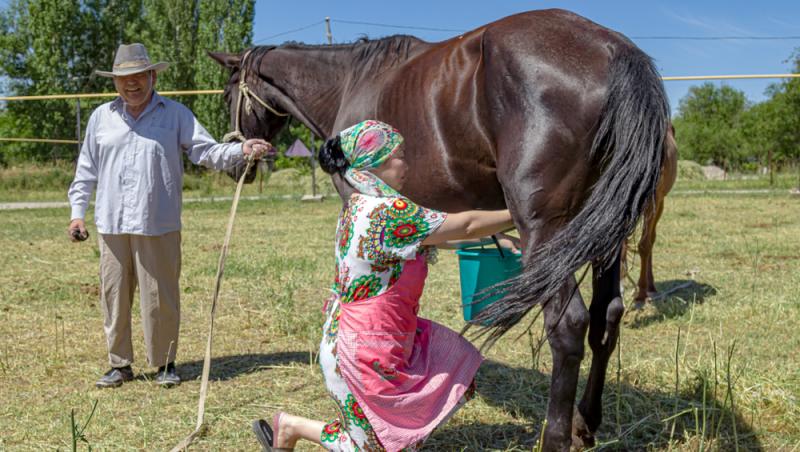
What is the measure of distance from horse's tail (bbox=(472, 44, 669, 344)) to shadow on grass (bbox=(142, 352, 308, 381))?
2340 millimetres

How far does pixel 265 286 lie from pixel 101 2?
38.5 metres

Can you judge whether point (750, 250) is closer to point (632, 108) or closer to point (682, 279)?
point (682, 279)

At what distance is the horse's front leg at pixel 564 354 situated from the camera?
2800mm

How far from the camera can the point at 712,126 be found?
201 ft

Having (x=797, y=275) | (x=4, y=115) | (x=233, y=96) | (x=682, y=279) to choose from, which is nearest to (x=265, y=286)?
(x=233, y=96)

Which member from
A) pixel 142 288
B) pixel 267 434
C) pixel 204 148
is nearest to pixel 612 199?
pixel 267 434

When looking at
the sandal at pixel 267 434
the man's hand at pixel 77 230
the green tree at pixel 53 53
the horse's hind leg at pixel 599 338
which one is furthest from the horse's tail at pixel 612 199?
the green tree at pixel 53 53

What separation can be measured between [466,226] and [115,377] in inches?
110

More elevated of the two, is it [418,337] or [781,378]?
[418,337]

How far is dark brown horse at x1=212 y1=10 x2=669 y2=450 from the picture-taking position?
8.75 feet

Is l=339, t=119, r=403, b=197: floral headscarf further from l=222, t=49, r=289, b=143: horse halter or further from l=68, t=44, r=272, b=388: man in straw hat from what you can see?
l=222, t=49, r=289, b=143: horse halter

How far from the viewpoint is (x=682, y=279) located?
7.12 m

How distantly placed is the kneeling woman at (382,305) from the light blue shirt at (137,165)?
179cm

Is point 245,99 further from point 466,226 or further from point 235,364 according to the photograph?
point 466,226
